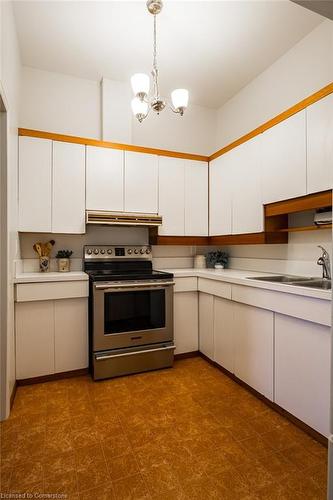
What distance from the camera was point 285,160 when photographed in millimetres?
2256

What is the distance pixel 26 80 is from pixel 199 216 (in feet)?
7.82

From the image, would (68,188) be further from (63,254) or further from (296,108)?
(296,108)

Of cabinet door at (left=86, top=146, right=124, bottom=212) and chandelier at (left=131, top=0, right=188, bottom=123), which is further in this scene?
cabinet door at (left=86, top=146, right=124, bottom=212)

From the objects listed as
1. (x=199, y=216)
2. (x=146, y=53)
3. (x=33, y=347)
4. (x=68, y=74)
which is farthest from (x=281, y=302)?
(x=68, y=74)

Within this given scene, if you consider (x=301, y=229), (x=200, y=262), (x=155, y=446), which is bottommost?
(x=155, y=446)

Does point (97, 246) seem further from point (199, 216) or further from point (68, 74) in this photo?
point (68, 74)

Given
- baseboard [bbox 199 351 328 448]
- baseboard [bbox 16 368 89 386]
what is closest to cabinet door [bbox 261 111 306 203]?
baseboard [bbox 199 351 328 448]

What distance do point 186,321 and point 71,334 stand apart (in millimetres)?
1174

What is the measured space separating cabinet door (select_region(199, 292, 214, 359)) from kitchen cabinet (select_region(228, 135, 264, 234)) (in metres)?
0.78

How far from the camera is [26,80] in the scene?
9.70ft

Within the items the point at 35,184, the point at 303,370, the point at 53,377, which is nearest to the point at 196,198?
the point at 35,184

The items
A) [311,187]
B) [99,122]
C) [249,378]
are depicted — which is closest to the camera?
[311,187]

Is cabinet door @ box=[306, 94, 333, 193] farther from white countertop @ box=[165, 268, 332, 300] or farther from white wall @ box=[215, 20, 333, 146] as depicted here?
white countertop @ box=[165, 268, 332, 300]

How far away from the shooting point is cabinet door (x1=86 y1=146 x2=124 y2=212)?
2.82 meters
